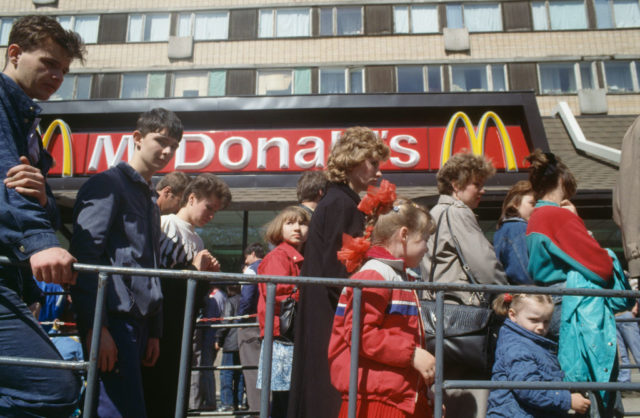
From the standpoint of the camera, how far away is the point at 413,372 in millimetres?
2350

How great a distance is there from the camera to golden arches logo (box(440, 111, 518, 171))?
988cm

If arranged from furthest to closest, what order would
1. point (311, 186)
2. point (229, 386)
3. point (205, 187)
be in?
point (229, 386), point (311, 186), point (205, 187)

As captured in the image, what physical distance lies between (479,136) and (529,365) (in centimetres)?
768

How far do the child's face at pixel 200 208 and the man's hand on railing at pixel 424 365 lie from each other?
83.0 inches

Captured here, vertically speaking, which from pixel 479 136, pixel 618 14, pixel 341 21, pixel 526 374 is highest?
pixel 618 14

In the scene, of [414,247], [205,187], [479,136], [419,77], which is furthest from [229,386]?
[419,77]

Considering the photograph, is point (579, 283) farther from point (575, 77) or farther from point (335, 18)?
point (575, 77)

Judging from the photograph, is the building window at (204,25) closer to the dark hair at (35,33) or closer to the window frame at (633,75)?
the window frame at (633,75)

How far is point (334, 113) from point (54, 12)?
1647cm

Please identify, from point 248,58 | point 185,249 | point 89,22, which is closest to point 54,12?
point 89,22

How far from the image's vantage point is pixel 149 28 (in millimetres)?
20031

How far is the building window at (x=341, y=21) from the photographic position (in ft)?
63.6

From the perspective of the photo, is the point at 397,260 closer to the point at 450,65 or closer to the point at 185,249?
the point at 185,249

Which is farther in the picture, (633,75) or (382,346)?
(633,75)
